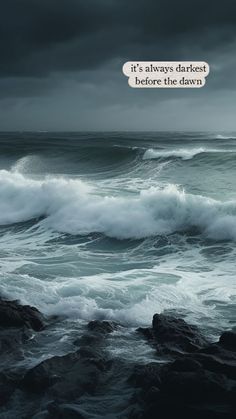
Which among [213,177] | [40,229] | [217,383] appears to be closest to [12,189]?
[40,229]

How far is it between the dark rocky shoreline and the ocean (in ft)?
1.09

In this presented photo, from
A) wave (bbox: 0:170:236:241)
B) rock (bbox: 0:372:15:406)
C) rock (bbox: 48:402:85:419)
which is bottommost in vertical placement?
rock (bbox: 48:402:85:419)

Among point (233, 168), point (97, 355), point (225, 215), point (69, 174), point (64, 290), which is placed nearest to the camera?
point (97, 355)

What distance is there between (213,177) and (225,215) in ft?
25.3

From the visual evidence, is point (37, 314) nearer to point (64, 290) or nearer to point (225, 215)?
point (64, 290)

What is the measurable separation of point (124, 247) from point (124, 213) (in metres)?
2.59

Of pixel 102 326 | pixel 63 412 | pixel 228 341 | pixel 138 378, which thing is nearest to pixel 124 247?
pixel 102 326

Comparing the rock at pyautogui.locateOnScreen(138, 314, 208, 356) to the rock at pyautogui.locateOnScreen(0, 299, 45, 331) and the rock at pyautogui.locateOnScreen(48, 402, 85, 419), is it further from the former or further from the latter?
the rock at pyautogui.locateOnScreen(48, 402, 85, 419)

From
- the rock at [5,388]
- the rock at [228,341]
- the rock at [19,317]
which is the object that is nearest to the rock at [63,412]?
the rock at [5,388]

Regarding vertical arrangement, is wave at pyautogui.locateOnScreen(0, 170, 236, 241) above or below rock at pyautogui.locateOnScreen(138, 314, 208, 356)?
above

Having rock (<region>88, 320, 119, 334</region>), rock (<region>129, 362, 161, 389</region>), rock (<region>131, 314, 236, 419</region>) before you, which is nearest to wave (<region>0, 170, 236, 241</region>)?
rock (<region>88, 320, 119, 334</region>)

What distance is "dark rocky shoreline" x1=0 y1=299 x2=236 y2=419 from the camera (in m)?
4.81

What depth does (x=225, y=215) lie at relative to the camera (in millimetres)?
14484

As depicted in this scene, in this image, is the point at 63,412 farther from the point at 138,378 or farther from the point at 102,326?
the point at 102,326
